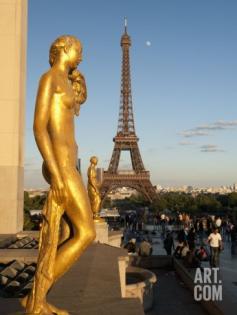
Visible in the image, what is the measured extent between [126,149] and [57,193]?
208ft

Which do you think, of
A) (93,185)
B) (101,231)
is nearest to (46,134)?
(93,185)

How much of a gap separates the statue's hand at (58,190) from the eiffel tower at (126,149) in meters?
53.4

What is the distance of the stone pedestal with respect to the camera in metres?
10.9

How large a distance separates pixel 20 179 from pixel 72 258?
792 cm

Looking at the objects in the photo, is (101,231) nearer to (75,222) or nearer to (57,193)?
(75,222)

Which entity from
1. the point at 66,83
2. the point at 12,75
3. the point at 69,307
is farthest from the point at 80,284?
the point at 12,75

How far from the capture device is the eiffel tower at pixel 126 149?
6203 centimetres

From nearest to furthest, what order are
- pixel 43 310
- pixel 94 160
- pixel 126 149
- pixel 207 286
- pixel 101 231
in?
pixel 43 310, pixel 207 286, pixel 94 160, pixel 101 231, pixel 126 149

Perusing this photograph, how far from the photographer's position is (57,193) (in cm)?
367

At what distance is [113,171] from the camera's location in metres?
62.2

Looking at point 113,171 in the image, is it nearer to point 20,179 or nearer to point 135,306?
point 20,179

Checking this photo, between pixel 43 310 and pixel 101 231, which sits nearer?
pixel 43 310

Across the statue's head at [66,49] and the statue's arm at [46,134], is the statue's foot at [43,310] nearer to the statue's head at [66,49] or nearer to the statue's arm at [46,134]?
the statue's arm at [46,134]

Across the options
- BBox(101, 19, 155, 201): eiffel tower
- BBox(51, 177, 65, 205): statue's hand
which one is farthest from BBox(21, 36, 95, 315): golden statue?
BBox(101, 19, 155, 201): eiffel tower
